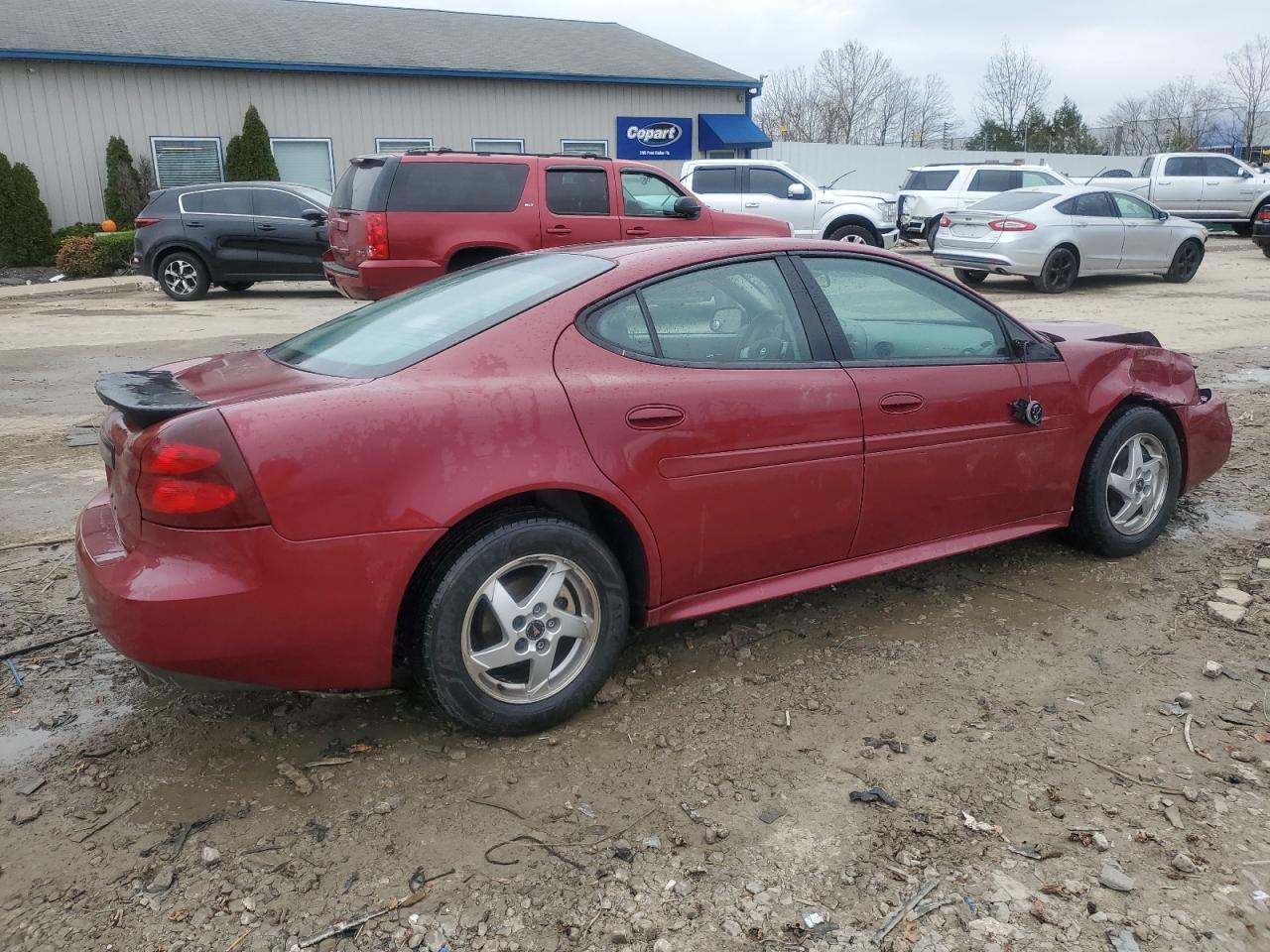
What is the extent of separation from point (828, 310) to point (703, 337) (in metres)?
0.55

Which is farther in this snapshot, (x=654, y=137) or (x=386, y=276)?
(x=654, y=137)

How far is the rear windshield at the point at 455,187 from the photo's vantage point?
386 inches

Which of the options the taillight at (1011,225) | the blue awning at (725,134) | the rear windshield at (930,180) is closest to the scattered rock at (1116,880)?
the taillight at (1011,225)

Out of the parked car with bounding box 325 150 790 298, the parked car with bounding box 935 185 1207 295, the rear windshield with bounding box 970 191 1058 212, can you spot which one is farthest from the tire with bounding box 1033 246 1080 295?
the parked car with bounding box 325 150 790 298

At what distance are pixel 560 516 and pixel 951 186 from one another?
64.3 ft

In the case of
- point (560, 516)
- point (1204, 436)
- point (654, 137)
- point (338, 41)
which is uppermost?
point (338, 41)

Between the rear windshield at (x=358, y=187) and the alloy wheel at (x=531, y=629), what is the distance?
7.69 metres

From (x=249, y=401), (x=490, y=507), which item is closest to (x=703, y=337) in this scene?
(x=490, y=507)

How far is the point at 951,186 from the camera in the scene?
20.6m

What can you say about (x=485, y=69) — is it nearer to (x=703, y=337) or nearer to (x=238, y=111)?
(x=238, y=111)

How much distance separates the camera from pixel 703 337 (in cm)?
341

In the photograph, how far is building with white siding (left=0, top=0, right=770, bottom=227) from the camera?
20391 millimetres

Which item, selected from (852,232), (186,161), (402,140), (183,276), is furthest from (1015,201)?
(186,161)

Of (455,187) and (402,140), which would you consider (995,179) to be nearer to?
(402,140)
